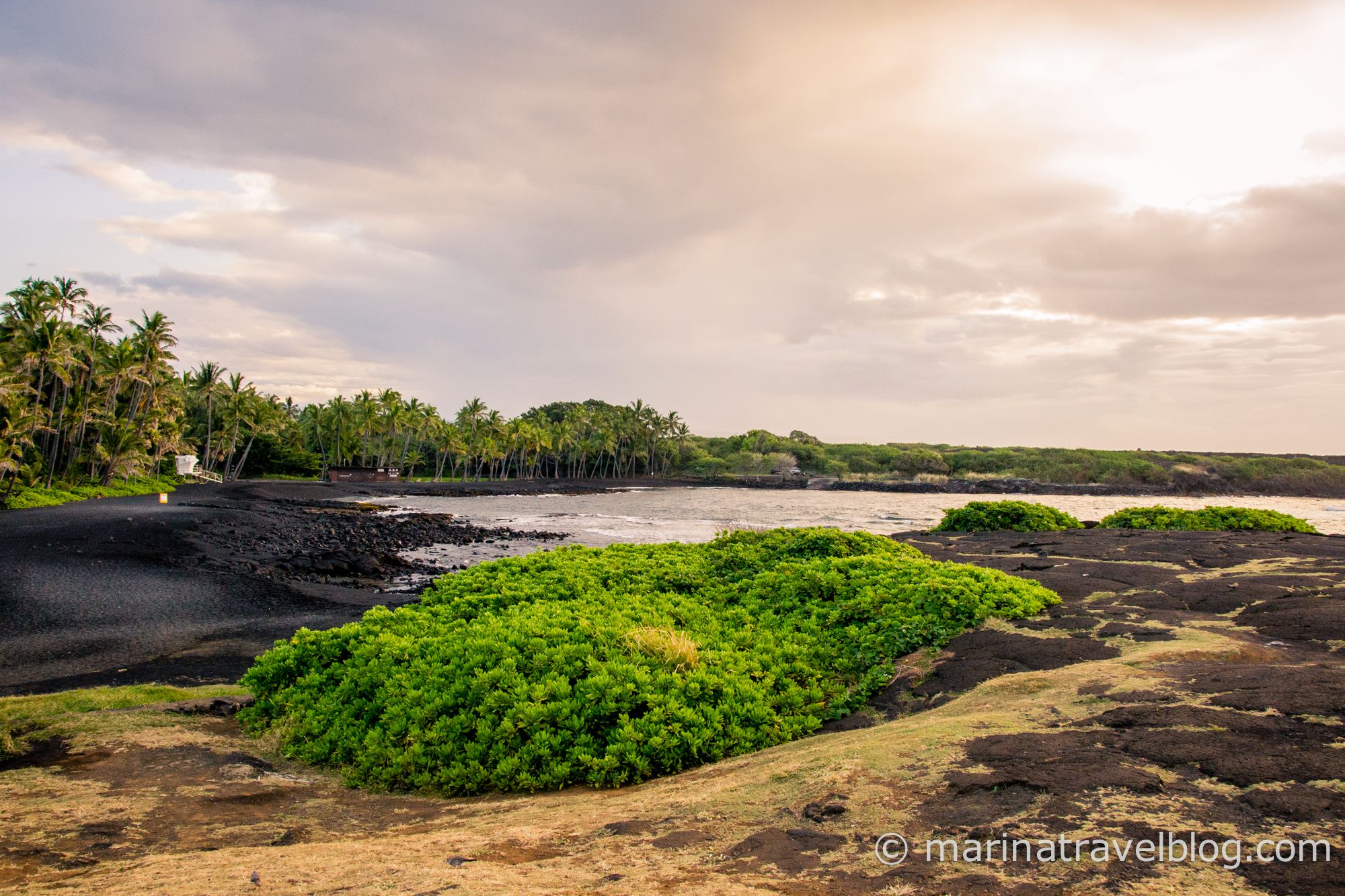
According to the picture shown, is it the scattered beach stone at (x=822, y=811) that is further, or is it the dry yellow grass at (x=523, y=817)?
the scattered beach stone at (x=822, y=811)

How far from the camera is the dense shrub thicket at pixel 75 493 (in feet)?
115

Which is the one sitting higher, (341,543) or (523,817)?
(523,817)

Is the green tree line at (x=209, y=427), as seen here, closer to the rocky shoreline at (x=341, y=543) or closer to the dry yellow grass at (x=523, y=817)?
the rocky shoreline at (x=341, y=543)

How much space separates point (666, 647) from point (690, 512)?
2039 inches

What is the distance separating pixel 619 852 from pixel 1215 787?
128 inches

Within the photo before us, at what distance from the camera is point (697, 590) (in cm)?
1065

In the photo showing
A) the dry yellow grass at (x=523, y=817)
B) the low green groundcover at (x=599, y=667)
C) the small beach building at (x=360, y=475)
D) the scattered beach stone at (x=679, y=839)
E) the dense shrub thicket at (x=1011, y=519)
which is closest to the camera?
the dry yellow grass at (x=523, y=817)

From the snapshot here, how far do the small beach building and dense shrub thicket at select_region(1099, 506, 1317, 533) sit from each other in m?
83.2

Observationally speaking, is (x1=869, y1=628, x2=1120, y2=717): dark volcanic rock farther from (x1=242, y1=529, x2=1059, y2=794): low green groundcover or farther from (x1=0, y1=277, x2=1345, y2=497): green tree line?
(x1=0, y1=277, x2=1345, y2=497): green tree line

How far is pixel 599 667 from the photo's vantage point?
6496 millimetres

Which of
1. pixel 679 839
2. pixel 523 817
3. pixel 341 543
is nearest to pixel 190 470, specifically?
pixel 341 543

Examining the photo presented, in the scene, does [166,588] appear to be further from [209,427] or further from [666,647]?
[209,427]

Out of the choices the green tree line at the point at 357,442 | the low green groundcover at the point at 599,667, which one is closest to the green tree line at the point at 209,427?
the green tree line at the point at 357,442

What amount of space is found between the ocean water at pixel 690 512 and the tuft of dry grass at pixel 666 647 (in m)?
18.7
